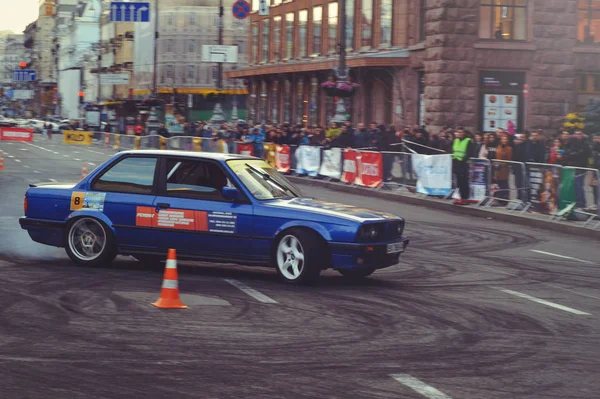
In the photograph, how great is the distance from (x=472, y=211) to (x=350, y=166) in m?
8.13

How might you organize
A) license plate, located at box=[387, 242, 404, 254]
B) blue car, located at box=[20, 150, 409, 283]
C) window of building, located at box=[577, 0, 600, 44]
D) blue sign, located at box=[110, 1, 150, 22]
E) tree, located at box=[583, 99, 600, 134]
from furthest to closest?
blue sign, located at box=[110, 1, 150, 22]
window of building, located at box=[577, 0, 600, 44]
tree, located at box=[583, 99, 600, 134]
license plate, located at box=[387, 242, 404, 254]
blue car, located at box=[20, 150, 409, 283]

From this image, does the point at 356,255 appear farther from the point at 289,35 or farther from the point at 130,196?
the point at 289,35

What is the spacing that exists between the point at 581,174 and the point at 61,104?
477 ft

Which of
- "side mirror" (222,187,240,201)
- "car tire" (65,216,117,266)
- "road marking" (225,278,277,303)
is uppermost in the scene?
"side mirror" (222,187,240,201)

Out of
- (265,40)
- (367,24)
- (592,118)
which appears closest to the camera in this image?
(592,118)

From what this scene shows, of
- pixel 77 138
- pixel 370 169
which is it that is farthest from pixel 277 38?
pixel 370 169

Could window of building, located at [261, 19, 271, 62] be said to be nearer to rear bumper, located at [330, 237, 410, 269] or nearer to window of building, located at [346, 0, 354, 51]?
window of building, located at [346, 0, 354, 51]

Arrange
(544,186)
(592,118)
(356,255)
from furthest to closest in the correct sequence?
1. (592,118)
2. (544,186)
3. (356,255)

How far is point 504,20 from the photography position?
3831 centimetres

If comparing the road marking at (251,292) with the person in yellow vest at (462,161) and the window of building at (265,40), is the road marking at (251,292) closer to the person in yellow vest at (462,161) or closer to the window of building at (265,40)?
the person in yellow vest at (462,161)

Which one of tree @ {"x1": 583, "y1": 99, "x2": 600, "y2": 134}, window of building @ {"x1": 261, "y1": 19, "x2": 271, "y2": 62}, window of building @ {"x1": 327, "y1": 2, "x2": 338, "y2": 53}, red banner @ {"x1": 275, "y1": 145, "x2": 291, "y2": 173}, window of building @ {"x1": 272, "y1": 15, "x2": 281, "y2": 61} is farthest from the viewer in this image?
window of building @ {"x1": 261, "y1": 19, "x2": 271, "y2": 62}

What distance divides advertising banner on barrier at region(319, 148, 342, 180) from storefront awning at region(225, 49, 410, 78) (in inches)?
357

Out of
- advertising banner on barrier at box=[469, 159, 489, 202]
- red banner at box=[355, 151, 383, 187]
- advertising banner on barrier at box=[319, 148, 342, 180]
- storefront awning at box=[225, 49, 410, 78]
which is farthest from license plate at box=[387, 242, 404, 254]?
storefront awning at box=[225, 49, 410, 78]

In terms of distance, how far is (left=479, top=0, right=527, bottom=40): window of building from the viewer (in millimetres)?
38094
